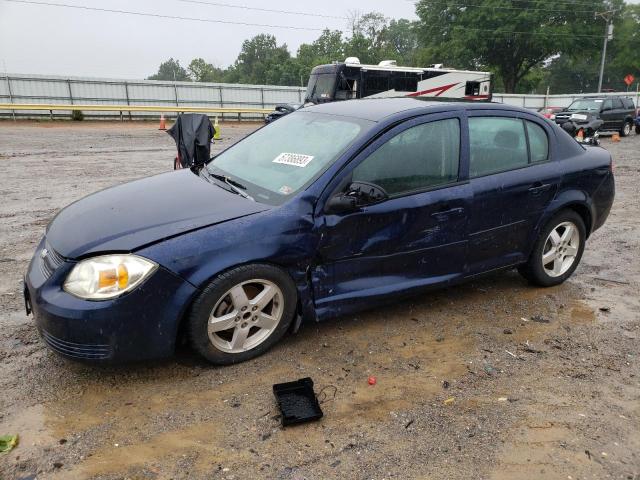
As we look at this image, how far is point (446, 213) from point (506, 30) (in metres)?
49.5

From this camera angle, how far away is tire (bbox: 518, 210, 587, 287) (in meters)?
4.46

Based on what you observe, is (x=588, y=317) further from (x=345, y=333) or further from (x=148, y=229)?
(x=148, y=229)

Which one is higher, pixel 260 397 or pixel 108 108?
pixel 108 108

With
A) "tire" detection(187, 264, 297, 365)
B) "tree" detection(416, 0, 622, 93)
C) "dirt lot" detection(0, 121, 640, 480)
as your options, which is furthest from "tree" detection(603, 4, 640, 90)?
"tire" detection(187, 264, 297, 365)

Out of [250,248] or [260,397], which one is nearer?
[260,397]

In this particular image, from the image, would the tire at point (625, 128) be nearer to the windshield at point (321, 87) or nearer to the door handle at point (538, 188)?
the windshield at point (321, 87)

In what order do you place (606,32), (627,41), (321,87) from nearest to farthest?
(321,87) → (606,32) → (627,41)

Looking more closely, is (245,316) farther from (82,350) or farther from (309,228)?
(82,350)

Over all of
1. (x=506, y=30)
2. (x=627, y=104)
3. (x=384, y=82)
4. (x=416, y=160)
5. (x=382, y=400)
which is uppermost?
(x=506, y=30)

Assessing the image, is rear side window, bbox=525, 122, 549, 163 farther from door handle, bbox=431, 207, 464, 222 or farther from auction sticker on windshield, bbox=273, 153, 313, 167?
auction sticker on windshield, bbox=273, 153, 313, 167

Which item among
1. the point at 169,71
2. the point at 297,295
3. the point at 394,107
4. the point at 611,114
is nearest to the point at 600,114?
the point at 611,114

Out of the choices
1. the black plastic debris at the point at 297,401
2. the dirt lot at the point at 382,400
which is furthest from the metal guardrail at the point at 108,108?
the black plastic debris at the point at 297,401

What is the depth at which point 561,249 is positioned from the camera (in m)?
4.63

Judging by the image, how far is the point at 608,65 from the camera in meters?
64.4
